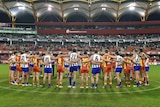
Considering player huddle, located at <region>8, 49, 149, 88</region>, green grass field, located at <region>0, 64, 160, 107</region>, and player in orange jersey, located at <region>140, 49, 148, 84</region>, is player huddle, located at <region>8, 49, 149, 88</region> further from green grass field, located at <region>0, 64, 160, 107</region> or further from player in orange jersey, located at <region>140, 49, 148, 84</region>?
green grass field, located at <region>0, 64, 160, 107</region>

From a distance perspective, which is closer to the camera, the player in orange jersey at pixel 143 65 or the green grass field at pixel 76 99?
the green grass field at pixel 76 99

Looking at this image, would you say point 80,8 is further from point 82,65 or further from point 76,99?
point 76,99

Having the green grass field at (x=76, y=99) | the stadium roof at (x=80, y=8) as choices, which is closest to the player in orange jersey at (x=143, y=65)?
the green grass field at (x=76, y=99)

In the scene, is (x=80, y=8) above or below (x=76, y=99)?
above

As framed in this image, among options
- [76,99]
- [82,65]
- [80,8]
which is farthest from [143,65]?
[80,8]

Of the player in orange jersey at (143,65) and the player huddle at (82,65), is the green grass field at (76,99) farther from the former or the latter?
the player in orange jersey at (143,65)

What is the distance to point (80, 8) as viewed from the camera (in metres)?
76.4

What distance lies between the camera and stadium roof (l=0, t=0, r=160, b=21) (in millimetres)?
73438

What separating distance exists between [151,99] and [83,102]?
3.95m

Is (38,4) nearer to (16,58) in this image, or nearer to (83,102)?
(16,58)

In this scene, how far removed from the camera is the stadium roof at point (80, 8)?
73438mm

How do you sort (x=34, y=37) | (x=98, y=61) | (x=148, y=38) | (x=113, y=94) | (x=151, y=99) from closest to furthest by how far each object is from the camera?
1. (x=151, y=99)
2. (x=113, y=94)
3. (x=98, y=61)
4. (x=148, y=38)
5. (x=34, y=37)

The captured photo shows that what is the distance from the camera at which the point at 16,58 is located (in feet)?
62.3

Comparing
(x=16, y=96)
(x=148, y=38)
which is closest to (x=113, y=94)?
(x=16, y=96)
